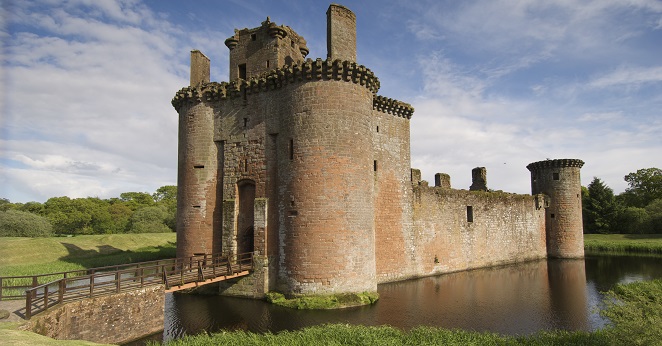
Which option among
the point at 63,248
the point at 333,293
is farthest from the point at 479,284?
the point at 63,248

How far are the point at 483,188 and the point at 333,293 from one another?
21094mm

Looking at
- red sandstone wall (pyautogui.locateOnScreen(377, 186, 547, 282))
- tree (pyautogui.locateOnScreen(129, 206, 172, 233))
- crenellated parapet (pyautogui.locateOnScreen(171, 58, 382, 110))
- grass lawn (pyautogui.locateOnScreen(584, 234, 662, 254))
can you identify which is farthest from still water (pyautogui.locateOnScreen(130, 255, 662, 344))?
tree (pyautogui.locateOnScreen(129, 206, 172, 233))

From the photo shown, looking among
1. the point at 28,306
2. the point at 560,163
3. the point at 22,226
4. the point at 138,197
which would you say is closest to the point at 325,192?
the point at 28,306

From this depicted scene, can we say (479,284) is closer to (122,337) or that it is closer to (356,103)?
(356,103)

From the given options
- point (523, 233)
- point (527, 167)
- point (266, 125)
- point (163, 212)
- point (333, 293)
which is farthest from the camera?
point (163, 212)

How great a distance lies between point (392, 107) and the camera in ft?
74.4

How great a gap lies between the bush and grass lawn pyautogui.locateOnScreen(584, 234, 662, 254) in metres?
56.1

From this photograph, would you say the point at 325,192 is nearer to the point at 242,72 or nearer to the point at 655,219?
the point at 242,72

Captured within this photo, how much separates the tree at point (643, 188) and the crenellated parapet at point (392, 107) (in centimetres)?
5397

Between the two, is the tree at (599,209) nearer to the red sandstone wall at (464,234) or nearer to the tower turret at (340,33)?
the red sandstone wall at (464,234)

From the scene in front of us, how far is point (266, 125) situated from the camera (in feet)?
61.6

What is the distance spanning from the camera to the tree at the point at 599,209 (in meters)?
50.8

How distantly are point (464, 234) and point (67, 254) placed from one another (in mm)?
27137

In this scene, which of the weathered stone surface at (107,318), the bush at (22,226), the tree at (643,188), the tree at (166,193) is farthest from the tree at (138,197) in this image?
the tree at (643,188)
